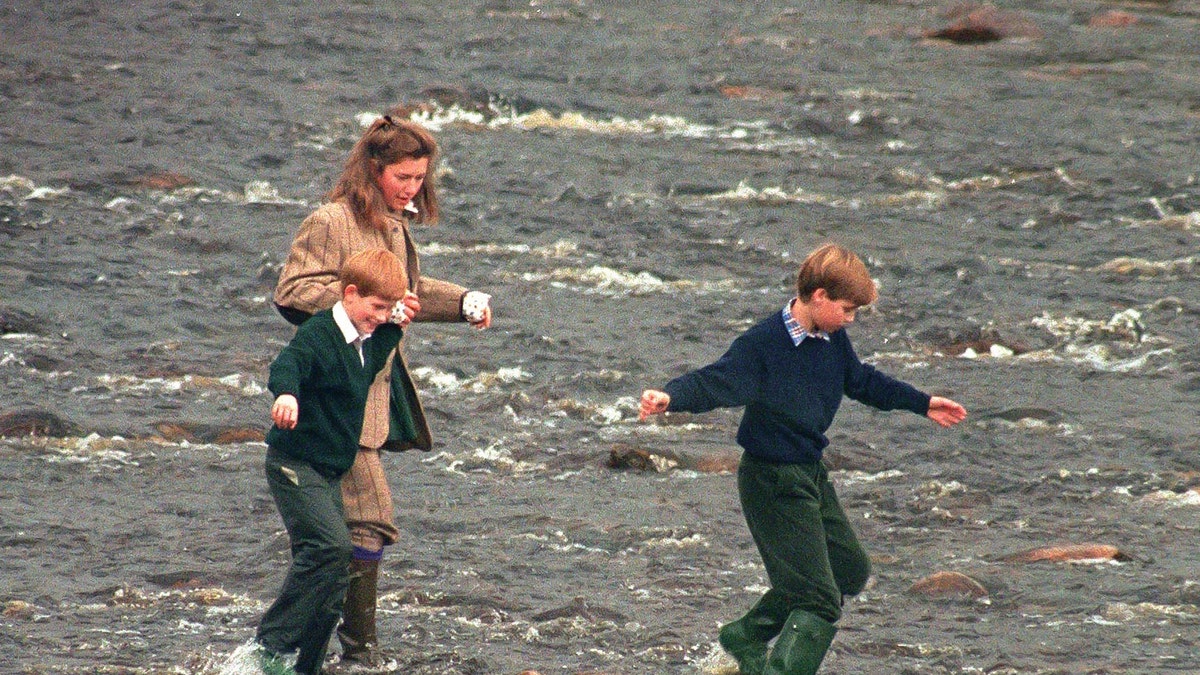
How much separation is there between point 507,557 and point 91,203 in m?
7.24

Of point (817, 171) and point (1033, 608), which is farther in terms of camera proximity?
point (817, 171)

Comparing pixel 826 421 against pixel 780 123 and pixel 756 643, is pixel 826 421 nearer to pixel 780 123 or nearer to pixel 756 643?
pixel 756 643

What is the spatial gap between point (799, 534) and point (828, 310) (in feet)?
2.36

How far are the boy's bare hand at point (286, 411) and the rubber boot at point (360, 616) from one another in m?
0.88

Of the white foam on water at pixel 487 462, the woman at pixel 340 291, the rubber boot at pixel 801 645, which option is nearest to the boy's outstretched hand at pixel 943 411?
the rubber boot at pixel 801 645

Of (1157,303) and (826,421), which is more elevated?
(826,421)

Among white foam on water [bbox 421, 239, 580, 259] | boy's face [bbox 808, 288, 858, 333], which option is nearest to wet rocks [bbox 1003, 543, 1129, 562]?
boy's face [bbox 808, 288, 858, 333]

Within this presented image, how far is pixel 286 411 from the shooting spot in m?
5.53

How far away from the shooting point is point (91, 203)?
13844 millimetres

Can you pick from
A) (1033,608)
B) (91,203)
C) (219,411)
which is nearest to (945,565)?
(1033,608)

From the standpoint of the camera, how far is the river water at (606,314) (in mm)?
7070

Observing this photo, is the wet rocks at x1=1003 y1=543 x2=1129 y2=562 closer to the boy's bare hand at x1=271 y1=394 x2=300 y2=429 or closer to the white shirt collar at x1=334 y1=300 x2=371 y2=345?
the white shirt collar at x1=334 y1=300 x2=371 y2=345

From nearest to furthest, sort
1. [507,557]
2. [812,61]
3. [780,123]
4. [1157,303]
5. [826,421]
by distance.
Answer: [826,421] < [507,557] < [1157,303] < [780,123] < [812,61]

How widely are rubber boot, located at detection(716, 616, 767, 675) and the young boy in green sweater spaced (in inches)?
52.2
